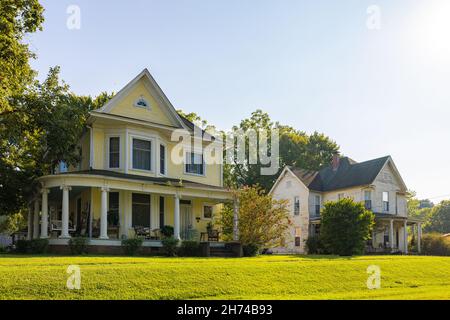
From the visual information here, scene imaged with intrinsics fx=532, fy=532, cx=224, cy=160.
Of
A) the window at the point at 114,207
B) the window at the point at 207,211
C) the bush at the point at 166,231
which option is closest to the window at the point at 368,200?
the window at the point at 207,211

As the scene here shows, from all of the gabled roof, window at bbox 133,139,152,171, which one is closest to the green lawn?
window at bbox 133,139,152,171

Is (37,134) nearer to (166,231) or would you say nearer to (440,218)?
(166,231)

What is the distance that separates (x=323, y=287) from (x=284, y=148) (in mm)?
47191

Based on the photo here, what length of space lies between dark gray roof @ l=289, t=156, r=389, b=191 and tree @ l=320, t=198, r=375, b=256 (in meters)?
15.4

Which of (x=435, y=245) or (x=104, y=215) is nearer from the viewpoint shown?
(x=104, y=215)

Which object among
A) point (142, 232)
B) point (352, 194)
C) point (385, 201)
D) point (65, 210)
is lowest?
point (142, 232)

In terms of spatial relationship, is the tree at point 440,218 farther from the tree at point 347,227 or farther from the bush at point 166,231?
the bush at point 166,231

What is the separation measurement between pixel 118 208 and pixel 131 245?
344cm

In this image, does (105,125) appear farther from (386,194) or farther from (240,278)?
(386,194)

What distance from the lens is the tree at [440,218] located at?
3967 inches

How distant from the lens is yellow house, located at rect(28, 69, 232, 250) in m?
24.2

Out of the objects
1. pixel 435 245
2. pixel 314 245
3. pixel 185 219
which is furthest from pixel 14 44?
pixel 435 245

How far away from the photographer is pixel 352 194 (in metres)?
45.5

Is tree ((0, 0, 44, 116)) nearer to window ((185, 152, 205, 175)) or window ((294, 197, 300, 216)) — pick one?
window ((185, 152, 205, 175))
